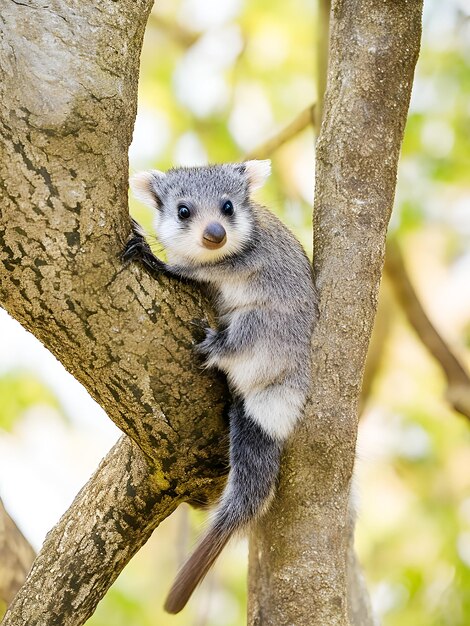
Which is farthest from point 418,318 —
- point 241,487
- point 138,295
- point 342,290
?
point 138,295

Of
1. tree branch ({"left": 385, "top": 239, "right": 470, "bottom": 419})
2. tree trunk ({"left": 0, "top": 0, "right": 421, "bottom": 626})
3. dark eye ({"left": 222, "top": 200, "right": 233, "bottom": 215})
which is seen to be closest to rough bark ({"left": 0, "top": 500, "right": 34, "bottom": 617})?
tree trunk ({"left": 0, "top": 0, "right": 421, "bottom": 626})

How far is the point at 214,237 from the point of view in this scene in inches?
131

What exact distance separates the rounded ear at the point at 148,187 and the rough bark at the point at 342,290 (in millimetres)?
897

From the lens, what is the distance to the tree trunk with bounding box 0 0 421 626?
102 inches

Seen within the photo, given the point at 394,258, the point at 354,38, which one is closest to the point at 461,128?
the point at 394,258

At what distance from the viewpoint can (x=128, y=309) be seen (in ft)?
9.23

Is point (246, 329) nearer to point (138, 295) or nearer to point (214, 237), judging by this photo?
point (214, 237)

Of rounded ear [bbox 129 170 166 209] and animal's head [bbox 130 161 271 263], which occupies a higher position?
rounded ear [bbox 129 170 166 209]

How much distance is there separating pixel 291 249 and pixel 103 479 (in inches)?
47.8

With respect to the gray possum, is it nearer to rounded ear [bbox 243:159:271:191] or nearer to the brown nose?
the brown nose

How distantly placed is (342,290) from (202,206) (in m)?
0.78

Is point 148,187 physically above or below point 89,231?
below

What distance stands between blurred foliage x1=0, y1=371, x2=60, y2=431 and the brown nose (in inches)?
141

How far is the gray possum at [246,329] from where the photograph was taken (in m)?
3.11
